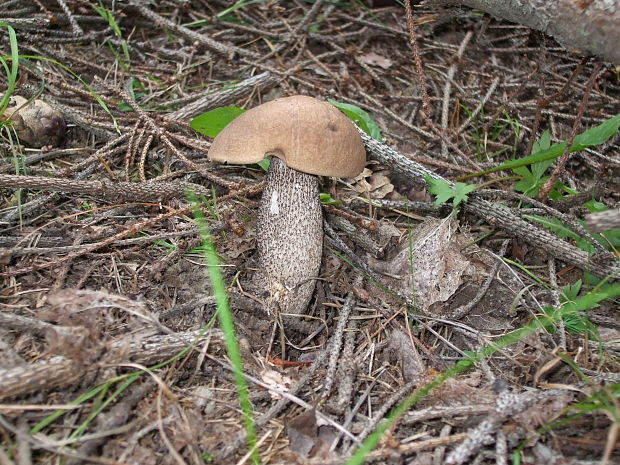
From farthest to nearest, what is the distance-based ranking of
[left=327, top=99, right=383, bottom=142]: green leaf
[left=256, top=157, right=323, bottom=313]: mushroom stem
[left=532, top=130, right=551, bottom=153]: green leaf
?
[left=327, top=99, right=383, bottom=142]: green leaf → [left=532, top=130, right=551, bottom=153]: green leaf → [left=256, top=157, right=323, bottom=313]: mushroom stem

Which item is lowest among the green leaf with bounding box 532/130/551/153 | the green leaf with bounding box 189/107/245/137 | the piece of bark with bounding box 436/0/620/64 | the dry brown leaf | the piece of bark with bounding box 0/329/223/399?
the piece of bark with bounding box 0/329/223/399

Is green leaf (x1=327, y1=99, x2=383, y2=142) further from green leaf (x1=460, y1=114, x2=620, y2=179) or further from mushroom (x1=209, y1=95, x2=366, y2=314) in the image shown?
green leaf (x1=460, y1=114, x2=620, y2=179)

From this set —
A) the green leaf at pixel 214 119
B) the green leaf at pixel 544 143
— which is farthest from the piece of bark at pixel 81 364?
the green leaf at pixel 544 143

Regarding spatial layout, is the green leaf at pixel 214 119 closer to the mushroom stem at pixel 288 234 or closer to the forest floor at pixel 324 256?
the forest floor at pixel 324 256

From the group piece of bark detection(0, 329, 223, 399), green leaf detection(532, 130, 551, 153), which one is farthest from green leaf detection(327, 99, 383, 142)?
piece of bark detection(0, 329, 223, 399)

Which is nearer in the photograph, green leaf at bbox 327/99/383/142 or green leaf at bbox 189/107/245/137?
green leaf at bbox 189/107/245/137

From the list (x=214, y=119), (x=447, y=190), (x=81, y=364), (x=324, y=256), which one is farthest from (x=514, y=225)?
(x=81, y=364)

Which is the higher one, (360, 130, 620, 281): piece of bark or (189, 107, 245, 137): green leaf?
(360, 130, 620, 281): piece of bark
